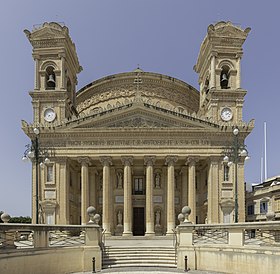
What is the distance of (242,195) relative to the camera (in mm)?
35562

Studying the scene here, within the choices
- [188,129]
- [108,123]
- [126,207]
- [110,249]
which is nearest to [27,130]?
[108,123]

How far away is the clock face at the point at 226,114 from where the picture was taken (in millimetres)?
38125

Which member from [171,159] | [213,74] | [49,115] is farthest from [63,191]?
[213,74]

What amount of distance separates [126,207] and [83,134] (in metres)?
8.37

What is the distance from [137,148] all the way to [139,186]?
21.6 feet

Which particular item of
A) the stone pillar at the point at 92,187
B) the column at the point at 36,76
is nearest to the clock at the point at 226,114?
the stone pillar at the point at 92,187

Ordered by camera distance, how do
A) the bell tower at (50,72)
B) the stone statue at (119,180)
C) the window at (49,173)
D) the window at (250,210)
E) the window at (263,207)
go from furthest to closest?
the window at (250,210), the window at (263,207), the stone statue at (119,180), the bell tower at (50,72), the window at (49,173)

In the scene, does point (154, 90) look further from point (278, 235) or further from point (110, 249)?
point (278, 235)

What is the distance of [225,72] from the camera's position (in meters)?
40.4

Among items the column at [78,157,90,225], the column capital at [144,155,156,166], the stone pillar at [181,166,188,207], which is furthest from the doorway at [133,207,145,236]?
the column capital at [144,155,156,166]

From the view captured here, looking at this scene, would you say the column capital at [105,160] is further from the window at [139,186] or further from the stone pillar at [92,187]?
the window at [139,186]

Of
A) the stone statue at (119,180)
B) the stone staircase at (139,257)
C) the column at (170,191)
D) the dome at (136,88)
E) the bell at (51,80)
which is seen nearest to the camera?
the stone staircase at (139,257)

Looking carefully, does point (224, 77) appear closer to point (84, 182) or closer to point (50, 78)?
point (84, 182)

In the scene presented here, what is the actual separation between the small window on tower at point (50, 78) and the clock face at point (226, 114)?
18957 mm
